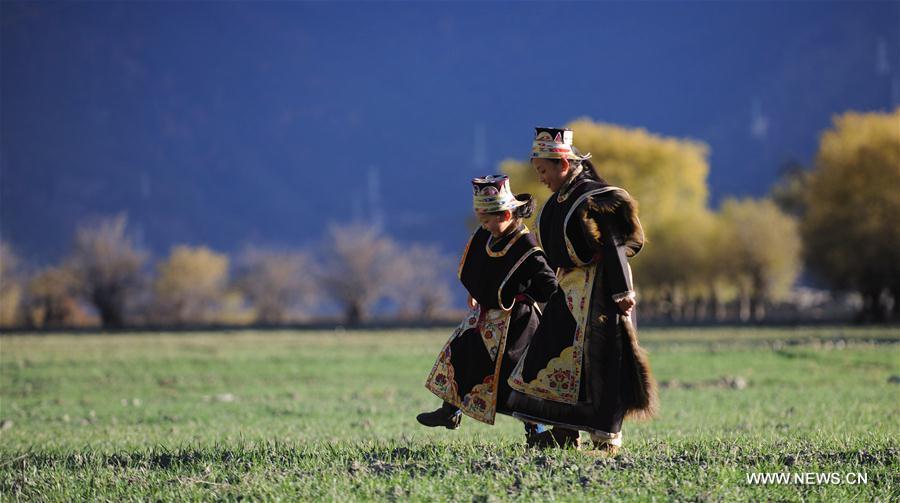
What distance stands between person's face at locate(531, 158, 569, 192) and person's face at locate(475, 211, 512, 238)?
456mm

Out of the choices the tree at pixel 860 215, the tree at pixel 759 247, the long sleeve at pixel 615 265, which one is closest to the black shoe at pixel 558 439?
the long sleeve at pixel 615 265

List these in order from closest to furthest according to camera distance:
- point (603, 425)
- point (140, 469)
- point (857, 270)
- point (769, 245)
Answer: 1. point (140, 469)
2. point (603, 425)
3. point (857, 270)
4. point (769, 245)

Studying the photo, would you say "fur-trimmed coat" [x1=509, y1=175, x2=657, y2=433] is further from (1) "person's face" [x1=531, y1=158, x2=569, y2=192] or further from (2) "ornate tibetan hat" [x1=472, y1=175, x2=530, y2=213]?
(2) "ornate tibetan hat" [x1=472, y1=175, x2=530, y2=213]

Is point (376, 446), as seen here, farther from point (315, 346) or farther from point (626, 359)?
point (315, 346)

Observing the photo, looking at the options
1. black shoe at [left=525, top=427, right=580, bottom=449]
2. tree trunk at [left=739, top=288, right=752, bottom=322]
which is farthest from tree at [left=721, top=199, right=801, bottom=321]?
black shoe at [left=525, top=427, right=580, bottom=449]

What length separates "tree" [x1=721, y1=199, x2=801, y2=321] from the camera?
6291cm

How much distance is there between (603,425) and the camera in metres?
7.70

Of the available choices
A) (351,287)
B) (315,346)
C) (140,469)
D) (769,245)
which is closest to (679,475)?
(140,469)

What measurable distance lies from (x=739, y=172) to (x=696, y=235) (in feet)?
375

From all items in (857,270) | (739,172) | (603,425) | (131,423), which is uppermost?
(739,172)

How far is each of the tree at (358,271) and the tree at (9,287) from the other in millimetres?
20224

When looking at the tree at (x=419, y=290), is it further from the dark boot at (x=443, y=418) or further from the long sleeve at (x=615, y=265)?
the long sleeve at (x=615, y=265)

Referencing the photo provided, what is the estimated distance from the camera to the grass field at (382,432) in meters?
6.42

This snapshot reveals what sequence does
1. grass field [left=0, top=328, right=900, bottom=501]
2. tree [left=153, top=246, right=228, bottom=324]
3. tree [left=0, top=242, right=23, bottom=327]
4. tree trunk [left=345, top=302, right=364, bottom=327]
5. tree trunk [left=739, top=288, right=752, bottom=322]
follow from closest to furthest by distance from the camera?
grass field [left=0, top=328, right=900, bottom=501], tree [left=0, top=242, right=23, bottom=327], tree trunk [left=739, top=288, right=752, bottom=322], tree trunk [left=345, top=302, right=364, bottom=327], tree [left=153, top=246, right=228, bottom=324]
